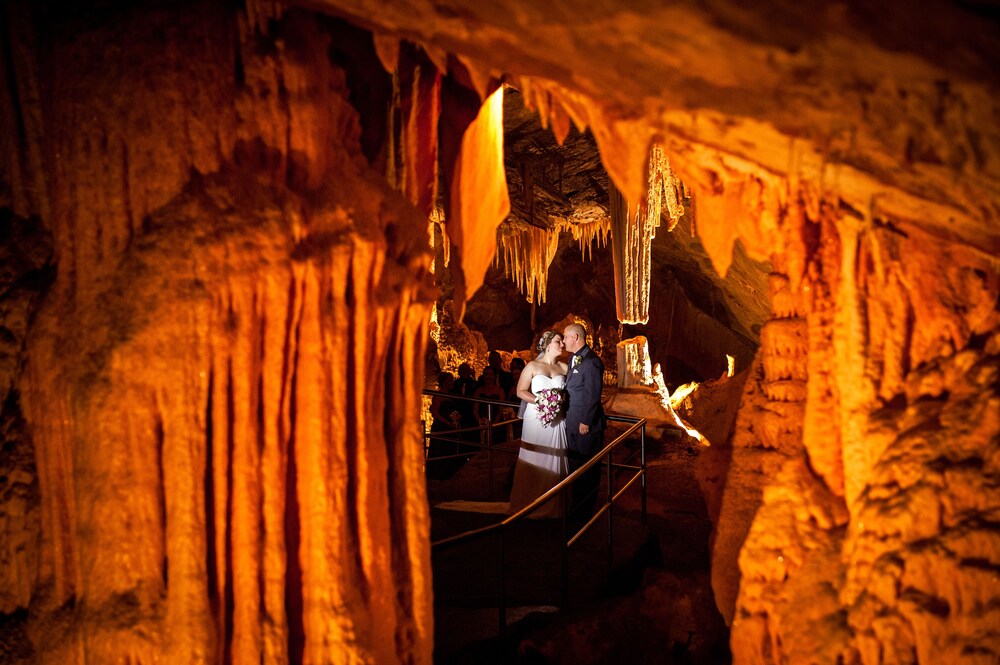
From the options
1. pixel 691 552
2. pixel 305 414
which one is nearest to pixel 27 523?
pixel 305 414

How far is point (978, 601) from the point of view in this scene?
2287mm

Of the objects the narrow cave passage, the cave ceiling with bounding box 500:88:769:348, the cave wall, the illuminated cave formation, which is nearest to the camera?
the illuminated cave formation

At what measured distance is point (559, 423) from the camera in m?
6.25

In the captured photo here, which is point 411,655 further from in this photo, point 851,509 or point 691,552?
point 691,552

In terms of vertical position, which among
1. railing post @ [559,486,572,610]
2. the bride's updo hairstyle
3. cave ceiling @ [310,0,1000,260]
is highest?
cave ceiling @ [310,0,1000,260]

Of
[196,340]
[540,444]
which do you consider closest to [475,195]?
[196,340]

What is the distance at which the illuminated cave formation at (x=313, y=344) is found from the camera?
249cm

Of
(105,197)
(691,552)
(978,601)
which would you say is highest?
(105,197)

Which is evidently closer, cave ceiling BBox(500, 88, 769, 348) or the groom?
the groom

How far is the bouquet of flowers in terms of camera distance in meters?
6.21

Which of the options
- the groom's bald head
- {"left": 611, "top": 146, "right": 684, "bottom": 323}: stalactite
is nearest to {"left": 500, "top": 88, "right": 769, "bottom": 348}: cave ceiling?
{"left": 611, "top": 146, "right": 684, "bottom": 323}: stalactite

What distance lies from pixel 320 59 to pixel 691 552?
4.87 metres

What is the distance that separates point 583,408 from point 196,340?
12.9 ft

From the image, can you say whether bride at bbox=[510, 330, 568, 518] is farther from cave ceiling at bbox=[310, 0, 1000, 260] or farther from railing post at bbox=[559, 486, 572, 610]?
cave ceiling at bbox=[310, 0, 1000, 260]
